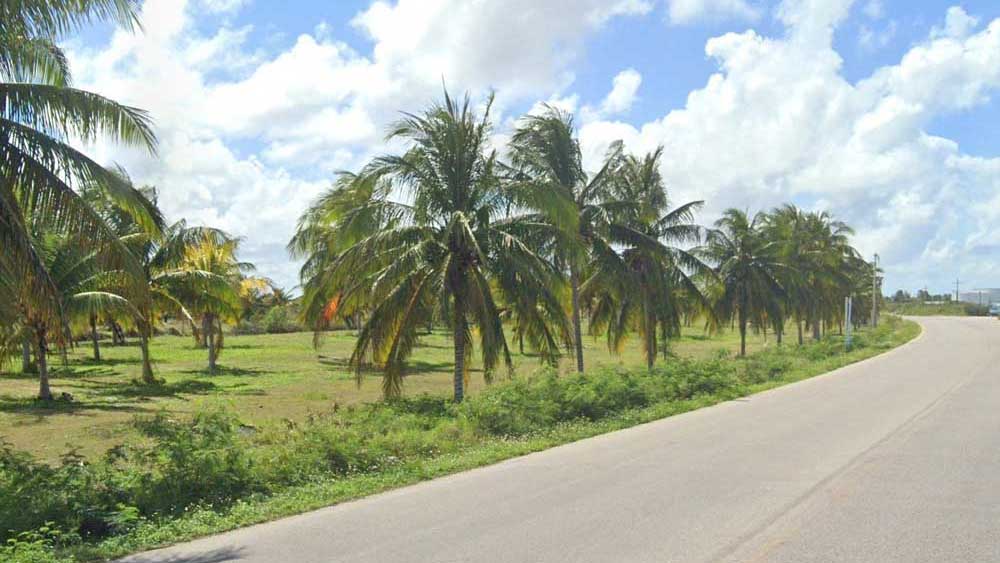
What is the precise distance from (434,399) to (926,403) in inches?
394

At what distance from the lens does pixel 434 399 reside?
17.3m

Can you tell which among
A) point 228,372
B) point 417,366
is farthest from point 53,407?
point 417,366

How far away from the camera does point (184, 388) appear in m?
23.7

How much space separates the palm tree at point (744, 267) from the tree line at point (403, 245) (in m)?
0.10

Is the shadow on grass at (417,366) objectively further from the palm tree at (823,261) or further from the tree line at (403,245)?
the palm tree at (823,261)

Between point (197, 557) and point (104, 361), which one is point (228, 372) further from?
point (197, 557)

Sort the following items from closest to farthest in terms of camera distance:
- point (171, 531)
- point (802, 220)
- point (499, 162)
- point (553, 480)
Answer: point (171, 531) → point (553, 480) → point (499, 162) → point (802, 220)

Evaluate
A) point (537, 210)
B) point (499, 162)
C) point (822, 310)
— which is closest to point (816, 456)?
point (537, 210)

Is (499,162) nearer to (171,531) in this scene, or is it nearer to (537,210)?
(537,210)

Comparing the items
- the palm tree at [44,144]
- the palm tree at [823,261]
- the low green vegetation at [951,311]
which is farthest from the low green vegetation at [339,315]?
the low green vegetation at [951,311]

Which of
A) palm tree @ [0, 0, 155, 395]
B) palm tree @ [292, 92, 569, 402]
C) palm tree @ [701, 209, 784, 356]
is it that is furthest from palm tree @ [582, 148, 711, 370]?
palm tree @ [0, 0, 155, 395]

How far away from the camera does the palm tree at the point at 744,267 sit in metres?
36.2

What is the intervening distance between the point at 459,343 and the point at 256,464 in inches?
342

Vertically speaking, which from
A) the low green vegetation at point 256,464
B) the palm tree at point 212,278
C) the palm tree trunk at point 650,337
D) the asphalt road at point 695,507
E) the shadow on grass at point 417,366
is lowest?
the shadow on grass at point 417,366
